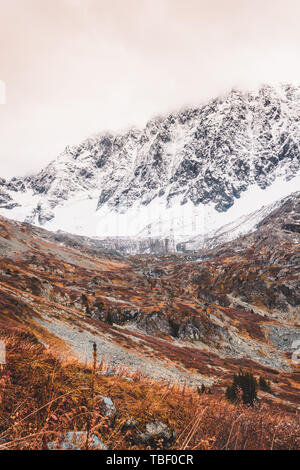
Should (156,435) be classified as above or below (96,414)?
below

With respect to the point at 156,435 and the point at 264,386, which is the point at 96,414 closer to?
the point at 156,435

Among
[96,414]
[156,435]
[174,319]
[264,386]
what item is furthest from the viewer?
[174,319]

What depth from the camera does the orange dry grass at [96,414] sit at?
3.09 m

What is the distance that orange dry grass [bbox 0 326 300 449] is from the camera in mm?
3092


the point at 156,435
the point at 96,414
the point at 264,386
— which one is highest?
the point at 96,414

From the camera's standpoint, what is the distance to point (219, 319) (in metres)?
48.2

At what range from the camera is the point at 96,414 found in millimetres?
3053

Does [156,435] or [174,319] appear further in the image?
[174,319]

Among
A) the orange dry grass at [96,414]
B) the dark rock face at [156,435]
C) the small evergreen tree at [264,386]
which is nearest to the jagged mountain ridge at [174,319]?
the small evergreen tree at [264,386]

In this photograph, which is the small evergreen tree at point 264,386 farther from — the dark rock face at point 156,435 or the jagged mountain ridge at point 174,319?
the dark rock face at point 156,435

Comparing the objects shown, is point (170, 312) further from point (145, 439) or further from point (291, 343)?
point (145, 439)

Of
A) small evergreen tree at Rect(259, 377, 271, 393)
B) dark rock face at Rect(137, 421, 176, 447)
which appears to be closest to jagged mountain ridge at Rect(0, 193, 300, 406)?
small evergreen tree at Rect(259, 377, 271, 393)

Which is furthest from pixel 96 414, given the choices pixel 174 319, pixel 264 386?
pixel 174 319
